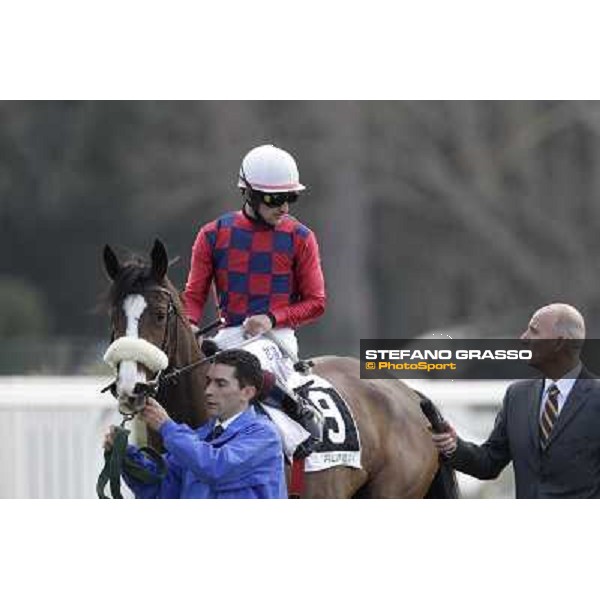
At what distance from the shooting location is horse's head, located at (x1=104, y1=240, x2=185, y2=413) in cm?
448

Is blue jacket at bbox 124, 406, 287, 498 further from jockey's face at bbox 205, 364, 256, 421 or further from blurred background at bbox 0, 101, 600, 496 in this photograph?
blurred background at bbox 0, 101, 600, 496

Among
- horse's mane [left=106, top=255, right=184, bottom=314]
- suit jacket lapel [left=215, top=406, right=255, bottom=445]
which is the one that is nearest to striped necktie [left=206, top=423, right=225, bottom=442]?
suit jacket lapel [left=215, top=406, right=255, bottom=445]

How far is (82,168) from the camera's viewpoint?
1922 centimetres

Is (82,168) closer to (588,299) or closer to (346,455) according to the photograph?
(588,299)

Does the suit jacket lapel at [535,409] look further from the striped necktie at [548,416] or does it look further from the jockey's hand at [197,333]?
the jockey's hand at [197,333]

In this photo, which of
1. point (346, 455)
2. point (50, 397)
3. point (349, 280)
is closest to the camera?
point (346, 455)

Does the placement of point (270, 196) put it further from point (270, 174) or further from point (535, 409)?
point (535, 409)

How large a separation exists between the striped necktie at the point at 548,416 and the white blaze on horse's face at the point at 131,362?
48.3 inches

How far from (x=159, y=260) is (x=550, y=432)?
127 centimetres

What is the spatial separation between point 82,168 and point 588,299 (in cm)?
607

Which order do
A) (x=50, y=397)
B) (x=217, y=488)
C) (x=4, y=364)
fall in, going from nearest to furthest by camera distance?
1. (x=217, y=488)
2. (x=50, y=397)
3. (x=4, y=364)

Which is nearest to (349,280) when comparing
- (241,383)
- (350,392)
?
(350,392)

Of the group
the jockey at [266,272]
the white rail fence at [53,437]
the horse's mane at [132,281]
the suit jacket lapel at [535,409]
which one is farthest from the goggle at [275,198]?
the white rail fence at [53,437]

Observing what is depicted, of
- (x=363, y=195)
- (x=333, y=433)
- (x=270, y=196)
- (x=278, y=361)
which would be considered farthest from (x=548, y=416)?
(x=363, y=195)
